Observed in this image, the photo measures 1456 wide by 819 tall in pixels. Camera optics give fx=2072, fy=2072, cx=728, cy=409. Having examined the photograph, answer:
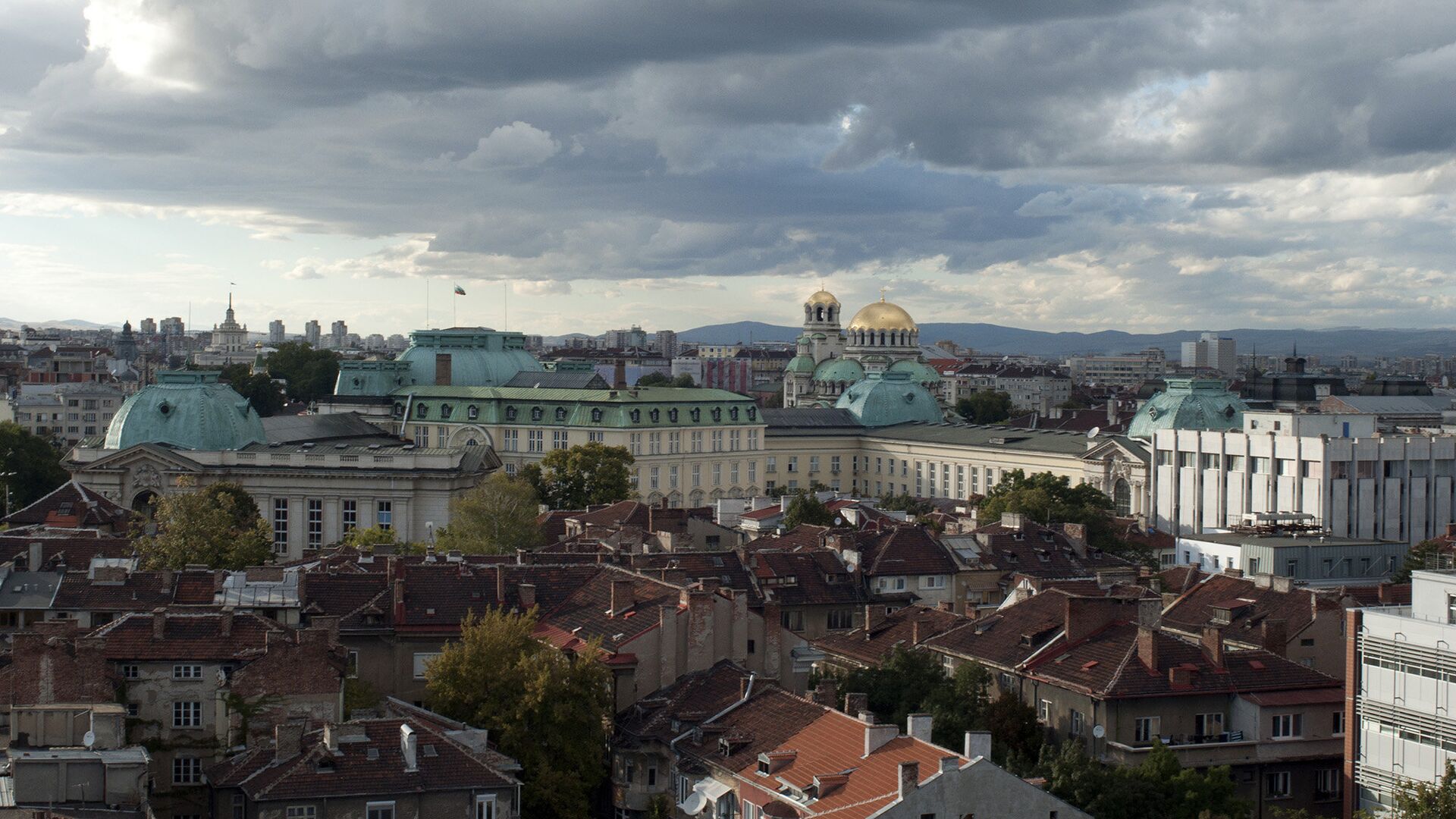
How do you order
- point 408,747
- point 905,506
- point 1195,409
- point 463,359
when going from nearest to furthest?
1. point 408,747
2. point 905,506
3. point 1195,409
4. point 463,359

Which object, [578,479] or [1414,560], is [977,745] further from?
[578,479]

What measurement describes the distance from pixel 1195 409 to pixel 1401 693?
3891 inches

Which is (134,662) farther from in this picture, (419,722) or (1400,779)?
(1400,779)

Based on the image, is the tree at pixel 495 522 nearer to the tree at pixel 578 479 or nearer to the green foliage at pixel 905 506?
the tree at pixel 578 479

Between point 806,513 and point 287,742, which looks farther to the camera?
point 806,513

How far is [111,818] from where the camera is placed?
41.8 meters

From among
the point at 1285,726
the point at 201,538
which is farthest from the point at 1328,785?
the point at 201,538

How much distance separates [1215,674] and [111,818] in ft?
98.2

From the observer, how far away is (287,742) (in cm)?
4644

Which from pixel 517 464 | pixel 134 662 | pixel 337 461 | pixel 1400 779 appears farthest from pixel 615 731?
pixel 517 464

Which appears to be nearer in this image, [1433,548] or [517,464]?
[1433,548]

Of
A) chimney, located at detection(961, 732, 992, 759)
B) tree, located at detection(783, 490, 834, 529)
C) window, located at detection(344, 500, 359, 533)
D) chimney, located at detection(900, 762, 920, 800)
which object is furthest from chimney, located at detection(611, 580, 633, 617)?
window, located at detection(344, 500, 359, 533)

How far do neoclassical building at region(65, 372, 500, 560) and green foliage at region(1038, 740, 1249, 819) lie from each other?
2882 inches

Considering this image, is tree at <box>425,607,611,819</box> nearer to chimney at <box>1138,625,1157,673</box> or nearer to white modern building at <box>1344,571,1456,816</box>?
chimney at <box>1138,625,1157,673</box>
